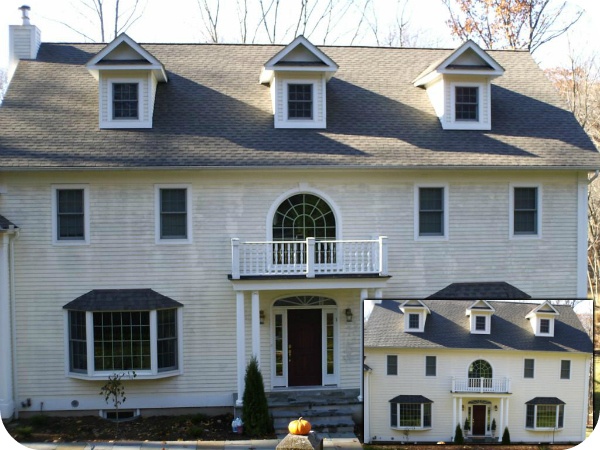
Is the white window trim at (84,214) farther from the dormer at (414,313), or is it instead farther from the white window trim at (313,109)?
the dormer at (414,313)

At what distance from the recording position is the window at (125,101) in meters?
15.5

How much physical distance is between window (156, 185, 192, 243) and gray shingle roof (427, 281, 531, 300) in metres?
6.05

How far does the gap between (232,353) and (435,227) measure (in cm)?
572

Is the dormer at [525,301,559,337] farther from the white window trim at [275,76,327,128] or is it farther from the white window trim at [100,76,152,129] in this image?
the white window trim at [100,76,152,129]

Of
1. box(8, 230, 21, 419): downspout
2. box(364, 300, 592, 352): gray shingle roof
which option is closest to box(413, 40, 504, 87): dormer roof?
box(364, 300, 592, 352): gray shingle roof

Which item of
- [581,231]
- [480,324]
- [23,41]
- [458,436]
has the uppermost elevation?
[23,41]

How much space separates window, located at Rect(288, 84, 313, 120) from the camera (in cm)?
1596

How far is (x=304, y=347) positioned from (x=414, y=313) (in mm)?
5380

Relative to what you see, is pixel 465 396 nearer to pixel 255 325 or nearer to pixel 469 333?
pixel 469 333

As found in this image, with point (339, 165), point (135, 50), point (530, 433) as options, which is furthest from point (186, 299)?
point (530, 433)

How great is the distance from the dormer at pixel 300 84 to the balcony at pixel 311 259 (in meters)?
3.22

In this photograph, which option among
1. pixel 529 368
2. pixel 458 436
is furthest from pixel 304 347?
pixel 529 368

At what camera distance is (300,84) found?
15.9m

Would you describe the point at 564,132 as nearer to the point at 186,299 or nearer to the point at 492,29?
the point at 186,299
